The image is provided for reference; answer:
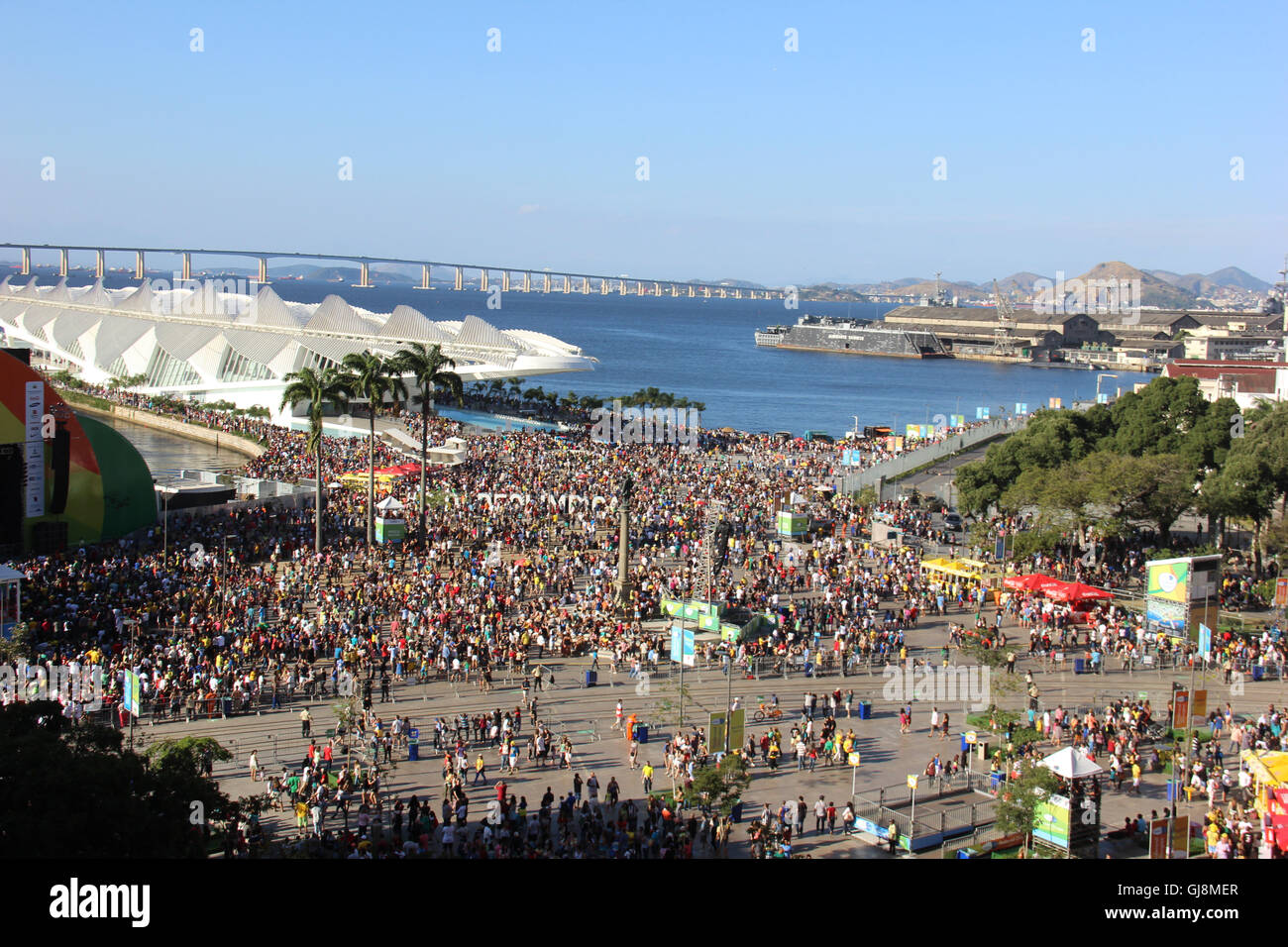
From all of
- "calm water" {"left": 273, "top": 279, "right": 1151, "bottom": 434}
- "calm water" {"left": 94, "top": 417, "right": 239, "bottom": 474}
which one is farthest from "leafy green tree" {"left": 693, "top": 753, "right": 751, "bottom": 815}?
"calm water" {"left": 273, "top": 279, "right": 1151, "bottom": 434}

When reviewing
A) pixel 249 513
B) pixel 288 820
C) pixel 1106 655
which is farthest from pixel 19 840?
pixel 249 513

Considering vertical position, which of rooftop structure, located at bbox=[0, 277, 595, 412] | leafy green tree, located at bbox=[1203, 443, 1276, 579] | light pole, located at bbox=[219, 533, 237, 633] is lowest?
light pole, located at bbox=[219, 533, 237, 633]

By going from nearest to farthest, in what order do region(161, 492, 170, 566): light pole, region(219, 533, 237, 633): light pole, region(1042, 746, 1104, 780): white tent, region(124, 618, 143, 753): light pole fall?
region(1042, 746, 1104, 780): white tent → region(124, 618, 143, 753): light pole → region(219, 533, 237, 633): light pole → region(161, 492, 170, 566): light pole

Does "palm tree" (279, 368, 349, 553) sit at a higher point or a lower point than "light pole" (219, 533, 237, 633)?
higher

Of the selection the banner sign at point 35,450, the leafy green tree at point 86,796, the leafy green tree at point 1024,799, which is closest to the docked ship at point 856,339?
the banner sign at point 35,450

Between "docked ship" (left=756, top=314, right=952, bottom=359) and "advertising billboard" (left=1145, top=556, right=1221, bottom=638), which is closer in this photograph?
"advertising billboard" (left=1145, top=556, right=1221, bottom=638)

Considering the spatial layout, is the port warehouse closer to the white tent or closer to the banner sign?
the white tent

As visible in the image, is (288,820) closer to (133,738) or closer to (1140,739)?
(133,738)
